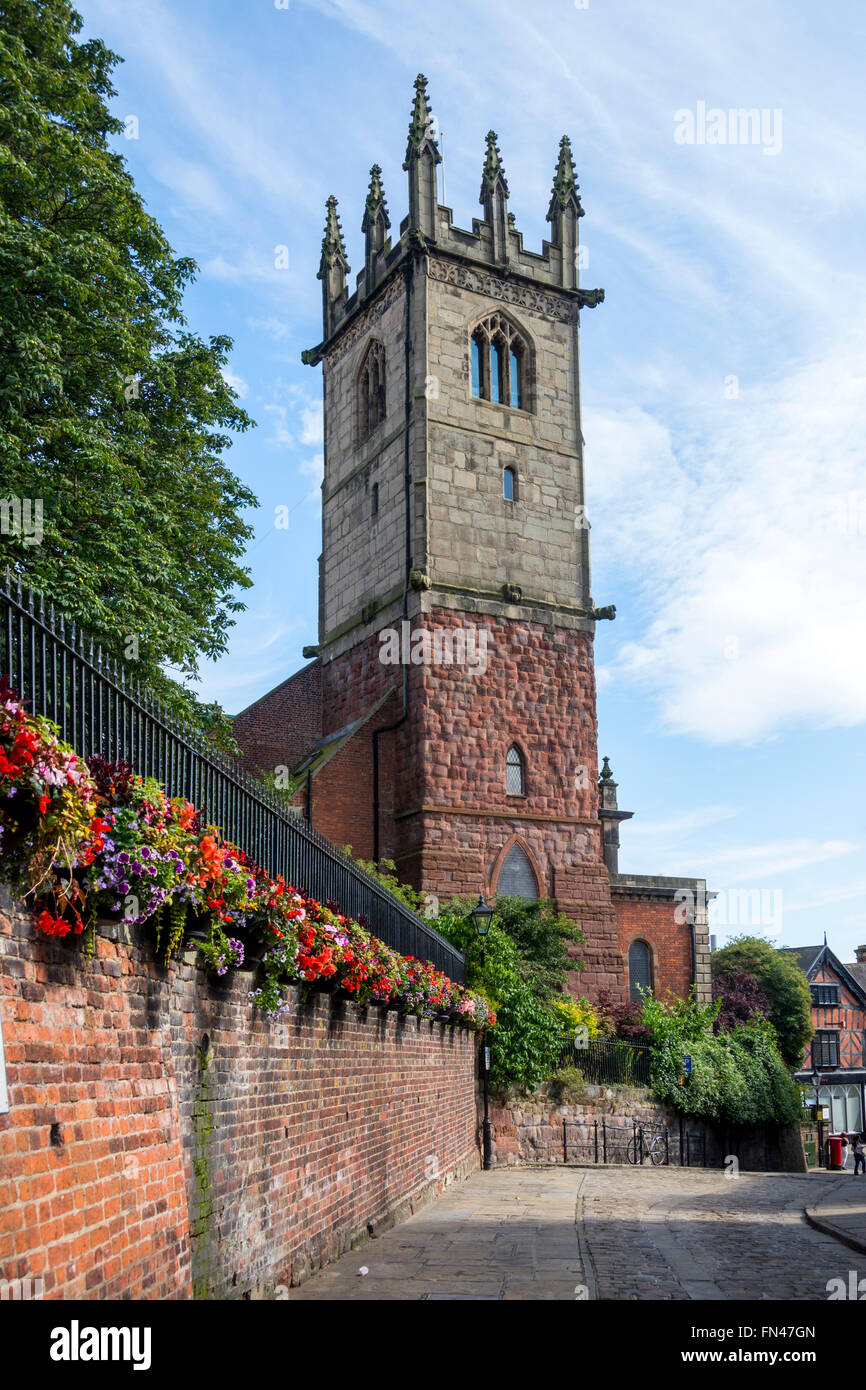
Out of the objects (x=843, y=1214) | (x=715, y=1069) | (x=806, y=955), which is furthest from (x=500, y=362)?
(x=806, y=955)

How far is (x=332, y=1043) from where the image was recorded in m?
10.4

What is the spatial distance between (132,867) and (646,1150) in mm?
24631

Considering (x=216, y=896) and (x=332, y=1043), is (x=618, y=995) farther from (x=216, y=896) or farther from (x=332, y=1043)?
(x=216, y=896)

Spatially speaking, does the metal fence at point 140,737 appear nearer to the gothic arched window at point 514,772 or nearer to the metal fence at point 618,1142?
the metal fence at point 618,1142

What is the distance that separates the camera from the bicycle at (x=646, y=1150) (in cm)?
2733

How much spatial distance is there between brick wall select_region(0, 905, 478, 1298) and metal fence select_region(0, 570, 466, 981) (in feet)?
3.30

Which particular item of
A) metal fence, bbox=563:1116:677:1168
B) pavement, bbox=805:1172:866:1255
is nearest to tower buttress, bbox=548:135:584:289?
metal fence, bbox=563:1116:677:1168

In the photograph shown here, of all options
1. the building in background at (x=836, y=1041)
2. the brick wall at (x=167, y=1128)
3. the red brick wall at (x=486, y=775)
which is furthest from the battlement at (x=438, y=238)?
the building in background at (x=836, y=1041)

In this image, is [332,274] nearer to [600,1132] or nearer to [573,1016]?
[573,1016]

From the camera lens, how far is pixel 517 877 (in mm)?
30828

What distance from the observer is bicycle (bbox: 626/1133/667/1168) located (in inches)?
1076

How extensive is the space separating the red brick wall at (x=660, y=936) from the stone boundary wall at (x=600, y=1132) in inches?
188
